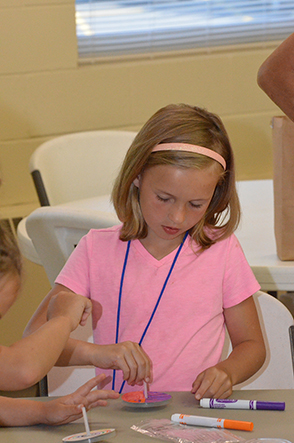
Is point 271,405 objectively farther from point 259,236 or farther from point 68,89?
point 68,89

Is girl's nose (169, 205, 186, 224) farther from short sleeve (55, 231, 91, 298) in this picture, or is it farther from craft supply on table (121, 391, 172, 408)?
craft supply on table (121, 391, 172, 408)

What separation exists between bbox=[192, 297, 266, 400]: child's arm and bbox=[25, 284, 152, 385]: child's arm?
10 cm

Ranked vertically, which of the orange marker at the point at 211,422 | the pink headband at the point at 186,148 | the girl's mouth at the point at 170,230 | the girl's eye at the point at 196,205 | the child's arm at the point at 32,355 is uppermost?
the pink headband at the point at 186,148

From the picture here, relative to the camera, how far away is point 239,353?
123cm

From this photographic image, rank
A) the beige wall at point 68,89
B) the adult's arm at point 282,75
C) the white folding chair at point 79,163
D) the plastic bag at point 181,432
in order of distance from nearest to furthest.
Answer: the plastic bag at point 181,432 < the adult's arm at point 282,75 < the white folding chair at point 79,163 < the beige wall at point 68,89

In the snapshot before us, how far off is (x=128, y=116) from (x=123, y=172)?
5.44ft

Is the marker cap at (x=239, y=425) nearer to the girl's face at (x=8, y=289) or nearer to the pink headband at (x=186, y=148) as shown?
the girl's face at (x=8, y=289)

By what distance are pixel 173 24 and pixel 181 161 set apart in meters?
2.03

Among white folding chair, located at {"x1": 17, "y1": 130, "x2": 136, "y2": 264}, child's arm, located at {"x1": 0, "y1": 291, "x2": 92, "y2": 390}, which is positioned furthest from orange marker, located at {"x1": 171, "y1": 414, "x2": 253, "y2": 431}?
white folding chair, located at {"x1": 17, "y1": 130, "x2": 136, "y2": 264}

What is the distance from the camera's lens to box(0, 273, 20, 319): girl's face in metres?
0.87

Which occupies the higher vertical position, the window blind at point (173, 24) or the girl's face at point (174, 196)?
the window blind at point (173, 24)

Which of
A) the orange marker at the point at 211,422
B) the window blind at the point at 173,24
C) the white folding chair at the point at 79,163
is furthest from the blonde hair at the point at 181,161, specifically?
the window blind at the point at 173,24

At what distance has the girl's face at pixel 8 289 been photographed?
0.87 m

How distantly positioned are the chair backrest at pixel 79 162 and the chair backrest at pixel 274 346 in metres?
1.18
